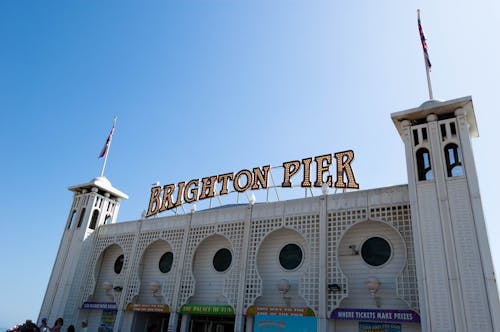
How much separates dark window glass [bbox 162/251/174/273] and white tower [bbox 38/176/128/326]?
7.07 m

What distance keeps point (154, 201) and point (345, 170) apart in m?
15.0

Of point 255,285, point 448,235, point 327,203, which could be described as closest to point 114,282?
point 255,285

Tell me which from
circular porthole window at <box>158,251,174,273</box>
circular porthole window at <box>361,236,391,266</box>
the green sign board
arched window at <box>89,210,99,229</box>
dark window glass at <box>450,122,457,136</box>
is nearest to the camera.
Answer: dark window glass at <box>450,122,457,136</box>

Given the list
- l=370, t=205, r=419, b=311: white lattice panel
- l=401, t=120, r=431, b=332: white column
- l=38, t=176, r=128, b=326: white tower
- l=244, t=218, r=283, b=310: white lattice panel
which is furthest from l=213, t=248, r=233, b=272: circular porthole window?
l=38, t=176, r=128, b=326: white tower

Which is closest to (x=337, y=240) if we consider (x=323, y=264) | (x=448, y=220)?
(x=323, y=264)

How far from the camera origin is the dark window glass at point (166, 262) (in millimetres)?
24531

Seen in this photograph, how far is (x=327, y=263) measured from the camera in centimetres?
1814

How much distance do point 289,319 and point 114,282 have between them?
13.7 metres

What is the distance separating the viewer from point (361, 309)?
16516 mm

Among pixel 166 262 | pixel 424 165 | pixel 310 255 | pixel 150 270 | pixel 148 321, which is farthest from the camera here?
pixel 150 270

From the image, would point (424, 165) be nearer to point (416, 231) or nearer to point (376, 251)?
point (416, 231)

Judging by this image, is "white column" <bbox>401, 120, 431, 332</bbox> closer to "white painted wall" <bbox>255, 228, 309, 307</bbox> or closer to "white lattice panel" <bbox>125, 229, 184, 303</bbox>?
"white painted wall" <bbox>255, 228, 309, 307</bbox>

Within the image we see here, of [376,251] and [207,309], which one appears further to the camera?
[207,309]

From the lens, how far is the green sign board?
20188 millimetres
